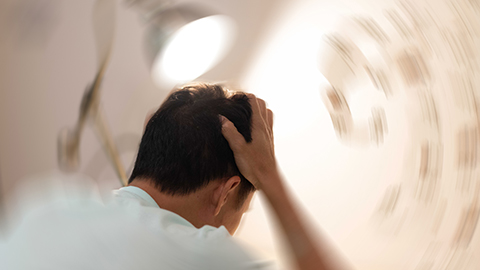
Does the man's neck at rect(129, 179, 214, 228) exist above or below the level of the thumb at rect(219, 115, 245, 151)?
below

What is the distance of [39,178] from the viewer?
169 cm

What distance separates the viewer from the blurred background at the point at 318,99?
91cm

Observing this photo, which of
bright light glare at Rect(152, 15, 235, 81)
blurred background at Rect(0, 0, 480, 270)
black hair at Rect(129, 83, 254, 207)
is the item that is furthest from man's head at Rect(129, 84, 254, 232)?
bright light glare at Rect(152, 15, 235, 81)

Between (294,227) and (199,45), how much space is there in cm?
90

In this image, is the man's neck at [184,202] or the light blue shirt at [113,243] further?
the man's neck at [184,202]

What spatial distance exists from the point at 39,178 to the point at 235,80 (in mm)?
966

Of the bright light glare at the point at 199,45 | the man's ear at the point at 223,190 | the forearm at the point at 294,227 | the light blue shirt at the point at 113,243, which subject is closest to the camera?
the light blue shirt at the point at 113,243

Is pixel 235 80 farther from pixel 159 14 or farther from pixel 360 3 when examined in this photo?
pixel 360 3

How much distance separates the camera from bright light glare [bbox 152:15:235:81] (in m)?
1.44

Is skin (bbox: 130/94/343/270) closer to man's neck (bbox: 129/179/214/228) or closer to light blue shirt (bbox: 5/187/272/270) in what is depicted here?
man's neck (bbox: 129/179/214/228)

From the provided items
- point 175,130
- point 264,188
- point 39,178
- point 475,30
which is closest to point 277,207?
point 264,188

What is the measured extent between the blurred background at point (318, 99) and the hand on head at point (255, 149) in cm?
28

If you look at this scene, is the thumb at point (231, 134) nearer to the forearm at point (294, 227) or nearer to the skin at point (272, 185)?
the skin at point (272, 185)

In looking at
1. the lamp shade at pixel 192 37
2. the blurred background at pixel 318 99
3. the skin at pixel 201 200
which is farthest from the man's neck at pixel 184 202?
the lamp shade at pixel 192 37
